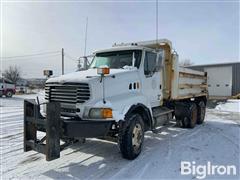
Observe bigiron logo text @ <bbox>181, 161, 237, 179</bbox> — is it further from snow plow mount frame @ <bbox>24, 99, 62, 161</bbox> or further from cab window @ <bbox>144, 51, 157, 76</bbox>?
snow plow mount frame @ <bbox>24, 99, 62, 161</bbox>

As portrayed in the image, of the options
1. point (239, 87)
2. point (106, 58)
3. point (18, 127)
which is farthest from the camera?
point (239, 87)

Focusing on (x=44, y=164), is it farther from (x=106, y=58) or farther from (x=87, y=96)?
(x=106, y=58)

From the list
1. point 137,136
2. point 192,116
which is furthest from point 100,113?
point 192,116

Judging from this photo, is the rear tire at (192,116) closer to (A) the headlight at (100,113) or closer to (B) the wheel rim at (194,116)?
(B) the wheel rim at (194,116)

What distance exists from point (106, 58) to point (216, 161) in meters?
3.77

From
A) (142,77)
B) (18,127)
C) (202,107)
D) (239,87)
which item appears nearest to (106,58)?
(142,77)

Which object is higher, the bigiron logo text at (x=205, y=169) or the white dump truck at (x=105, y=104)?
the white dump truck at (x=105, y=104)

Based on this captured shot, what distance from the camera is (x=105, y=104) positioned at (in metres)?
4.39

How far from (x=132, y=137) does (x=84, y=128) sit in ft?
4.14

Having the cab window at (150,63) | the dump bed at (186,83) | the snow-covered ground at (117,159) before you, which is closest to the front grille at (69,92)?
the snow-covered ground at (117,159)

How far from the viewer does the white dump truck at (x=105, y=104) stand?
422 centimetres

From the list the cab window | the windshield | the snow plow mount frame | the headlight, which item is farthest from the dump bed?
the snow plow mount frame

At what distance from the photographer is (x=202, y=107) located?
10242mm

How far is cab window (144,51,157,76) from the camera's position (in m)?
5.89
